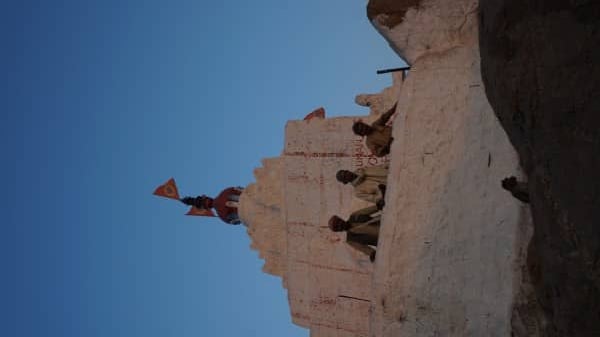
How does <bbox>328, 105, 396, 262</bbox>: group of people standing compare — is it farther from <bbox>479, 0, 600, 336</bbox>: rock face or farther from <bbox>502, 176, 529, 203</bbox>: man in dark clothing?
<bbox>479, 0, 600, 336</bbox>: rock face

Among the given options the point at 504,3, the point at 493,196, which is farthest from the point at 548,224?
the point at 493,196

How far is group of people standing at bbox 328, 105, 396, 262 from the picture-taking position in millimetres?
6734

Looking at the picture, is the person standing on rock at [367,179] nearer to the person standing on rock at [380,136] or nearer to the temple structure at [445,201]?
the person standing on rock at [380,136]

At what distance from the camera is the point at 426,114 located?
600 cm

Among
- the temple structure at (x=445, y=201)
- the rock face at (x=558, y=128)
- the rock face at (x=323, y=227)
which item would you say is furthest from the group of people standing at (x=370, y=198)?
the rock face at (x=558, y=128)

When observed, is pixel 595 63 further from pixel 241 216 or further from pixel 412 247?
pixel 241 216

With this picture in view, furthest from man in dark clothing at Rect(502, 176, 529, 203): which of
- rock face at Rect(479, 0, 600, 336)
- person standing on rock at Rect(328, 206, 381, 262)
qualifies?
person standing on rock at Rect(328, 206, 381, 262)

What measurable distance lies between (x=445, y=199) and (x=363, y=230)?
57.8 inches

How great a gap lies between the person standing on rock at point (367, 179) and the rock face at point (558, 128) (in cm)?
359

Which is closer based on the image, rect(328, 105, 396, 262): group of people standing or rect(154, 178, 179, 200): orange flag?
rect(328, 105, 396, 262): group of people standing

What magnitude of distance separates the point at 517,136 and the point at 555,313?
1060mm

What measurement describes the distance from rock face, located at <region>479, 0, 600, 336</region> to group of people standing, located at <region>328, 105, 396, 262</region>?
3.18 m

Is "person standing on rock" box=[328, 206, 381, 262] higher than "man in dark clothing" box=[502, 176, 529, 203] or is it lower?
lower

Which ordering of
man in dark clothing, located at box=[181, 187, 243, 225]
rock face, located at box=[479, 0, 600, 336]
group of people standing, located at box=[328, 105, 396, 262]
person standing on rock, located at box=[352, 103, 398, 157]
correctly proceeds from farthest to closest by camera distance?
man in dark clothing, located at box=[181, 187, 243, 225] < person standing on rock, located at box=[352, 103, 398, 157] < group of people standing, located at box=[328, 105, 396, 262] < rock face, located at box=[479, 0, 600, 336]
